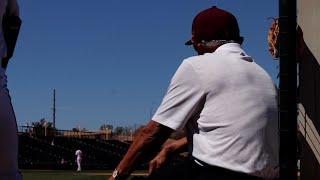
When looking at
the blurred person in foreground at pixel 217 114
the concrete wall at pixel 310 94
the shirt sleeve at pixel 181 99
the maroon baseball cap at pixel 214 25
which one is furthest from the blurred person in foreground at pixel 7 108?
the concrete wall at pixel 310 94

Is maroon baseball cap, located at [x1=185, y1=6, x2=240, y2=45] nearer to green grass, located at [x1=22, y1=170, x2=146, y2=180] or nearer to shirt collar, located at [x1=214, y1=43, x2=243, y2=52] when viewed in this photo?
shirt collar, located at [x1=214, y1=43, x2=243, y2=52]

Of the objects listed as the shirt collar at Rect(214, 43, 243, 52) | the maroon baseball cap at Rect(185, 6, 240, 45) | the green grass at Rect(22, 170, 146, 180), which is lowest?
the green grass at Rect(22, 170, 146, 180)

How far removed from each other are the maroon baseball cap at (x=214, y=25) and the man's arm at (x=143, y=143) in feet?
1.65

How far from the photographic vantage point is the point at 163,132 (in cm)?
317

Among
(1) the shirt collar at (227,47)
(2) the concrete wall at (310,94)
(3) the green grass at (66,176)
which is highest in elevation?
(1) the shirt collar at (227,47)

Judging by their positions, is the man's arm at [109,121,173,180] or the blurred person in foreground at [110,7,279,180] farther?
the blurred person in foreground at [110,7,279,180]

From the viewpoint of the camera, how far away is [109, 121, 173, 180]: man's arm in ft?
9.98

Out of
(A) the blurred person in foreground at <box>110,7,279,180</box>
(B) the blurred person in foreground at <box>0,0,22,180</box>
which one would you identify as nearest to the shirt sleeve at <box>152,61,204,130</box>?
(A) the blurred person in foreground at <box>110,7,279,180</box>

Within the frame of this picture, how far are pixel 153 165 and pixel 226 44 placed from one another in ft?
2.19

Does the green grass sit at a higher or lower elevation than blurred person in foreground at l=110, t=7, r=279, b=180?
lower

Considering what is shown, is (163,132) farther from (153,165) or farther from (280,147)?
(280,147)

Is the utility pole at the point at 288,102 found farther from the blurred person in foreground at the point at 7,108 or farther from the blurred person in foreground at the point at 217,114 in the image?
the blurred person in foreground at the point at 7,108

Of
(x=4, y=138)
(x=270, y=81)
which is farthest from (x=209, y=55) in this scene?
(x=4, y=138)

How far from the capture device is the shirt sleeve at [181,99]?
3182mm
